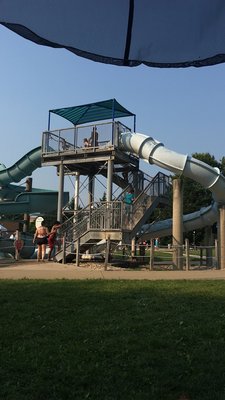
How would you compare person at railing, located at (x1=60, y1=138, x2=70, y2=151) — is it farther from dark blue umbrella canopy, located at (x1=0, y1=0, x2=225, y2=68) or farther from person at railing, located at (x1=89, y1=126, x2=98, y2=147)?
dark blue umbrella canopy, located at (x1=0, y1=0, x2=225, y2=68)

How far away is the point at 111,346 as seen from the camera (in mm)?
6016

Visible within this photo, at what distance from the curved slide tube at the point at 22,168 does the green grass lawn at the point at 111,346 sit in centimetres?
2306

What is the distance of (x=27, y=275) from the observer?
14.3 meters

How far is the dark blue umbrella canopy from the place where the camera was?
10.0ft

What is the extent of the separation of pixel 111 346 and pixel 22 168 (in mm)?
28883

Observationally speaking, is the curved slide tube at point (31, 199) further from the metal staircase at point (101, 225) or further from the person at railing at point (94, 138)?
the metal staircase at point (101, 225)

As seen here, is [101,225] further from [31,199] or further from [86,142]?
[31,199]

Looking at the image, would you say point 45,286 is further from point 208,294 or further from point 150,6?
point 150,6

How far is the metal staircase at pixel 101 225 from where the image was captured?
21766mm

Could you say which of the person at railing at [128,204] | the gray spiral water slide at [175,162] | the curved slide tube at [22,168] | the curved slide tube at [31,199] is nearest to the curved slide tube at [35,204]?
the curved slide tube at [31,199]

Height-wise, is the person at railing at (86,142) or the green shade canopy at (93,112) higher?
the green shade canopy at (93,112)

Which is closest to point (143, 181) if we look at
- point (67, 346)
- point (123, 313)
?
point (123, 313)

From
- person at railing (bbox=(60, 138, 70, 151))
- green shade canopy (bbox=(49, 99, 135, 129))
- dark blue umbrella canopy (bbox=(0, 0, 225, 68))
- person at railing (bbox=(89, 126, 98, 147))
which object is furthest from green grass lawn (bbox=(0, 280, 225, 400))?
green shade canopy (bbox=(49, 99, 135, 129))

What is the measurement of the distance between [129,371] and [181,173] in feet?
62.6
